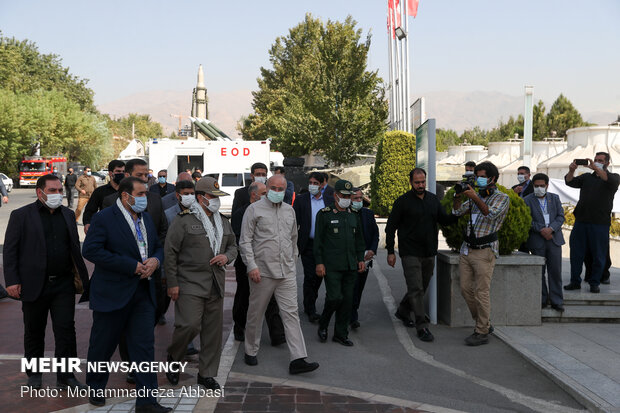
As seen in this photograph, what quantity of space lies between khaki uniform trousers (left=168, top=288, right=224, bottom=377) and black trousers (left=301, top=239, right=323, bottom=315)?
253 cm

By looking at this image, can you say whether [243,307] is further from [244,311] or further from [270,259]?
[270,259]

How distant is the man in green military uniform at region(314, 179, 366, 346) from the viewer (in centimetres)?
655

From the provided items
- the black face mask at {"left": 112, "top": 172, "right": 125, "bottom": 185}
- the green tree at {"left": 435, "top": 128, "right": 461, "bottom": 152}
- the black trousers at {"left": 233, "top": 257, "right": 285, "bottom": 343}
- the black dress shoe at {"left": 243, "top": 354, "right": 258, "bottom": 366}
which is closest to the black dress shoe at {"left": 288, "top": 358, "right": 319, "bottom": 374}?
the black dress shoe at {"left": 243, "top": 354, "right": 258, "bottom": 366}

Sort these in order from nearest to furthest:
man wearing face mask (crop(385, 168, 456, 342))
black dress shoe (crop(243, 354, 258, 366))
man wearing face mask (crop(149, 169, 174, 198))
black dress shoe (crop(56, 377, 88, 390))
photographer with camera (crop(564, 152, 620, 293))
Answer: black dress shoe (crop(56, 377, 88, 390))
black dress shoe (crop(243, 354, 258, 366))
man wearing face mask (crop(385, 168, 456, 342))
photographer with camera (crop(564, 152, 620, 293))
man wearing face mask (crop(149, 169, 174, 198))

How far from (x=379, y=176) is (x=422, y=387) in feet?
39.2

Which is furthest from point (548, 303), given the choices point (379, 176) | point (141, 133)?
point (141, 133)

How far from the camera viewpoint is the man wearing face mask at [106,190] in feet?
22.4

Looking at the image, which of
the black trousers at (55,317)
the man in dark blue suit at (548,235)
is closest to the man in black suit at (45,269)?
the black trousers at (55,317)

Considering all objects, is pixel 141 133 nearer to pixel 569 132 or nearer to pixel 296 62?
pixel 296 62

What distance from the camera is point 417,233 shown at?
23.3ft

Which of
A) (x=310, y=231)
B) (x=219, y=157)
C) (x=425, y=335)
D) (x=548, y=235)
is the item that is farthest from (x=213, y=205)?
(x=219, y=157)

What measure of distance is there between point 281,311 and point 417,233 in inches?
81.4

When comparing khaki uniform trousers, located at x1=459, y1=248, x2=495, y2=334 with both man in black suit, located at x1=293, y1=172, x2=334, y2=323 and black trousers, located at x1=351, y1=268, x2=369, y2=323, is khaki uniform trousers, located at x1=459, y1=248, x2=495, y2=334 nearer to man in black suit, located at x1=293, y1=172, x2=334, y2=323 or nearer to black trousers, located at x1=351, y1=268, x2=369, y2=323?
black trousers, located at x1=351, y1=268, x2=369, y2=323

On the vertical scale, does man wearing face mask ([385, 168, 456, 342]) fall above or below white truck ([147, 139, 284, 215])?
below
